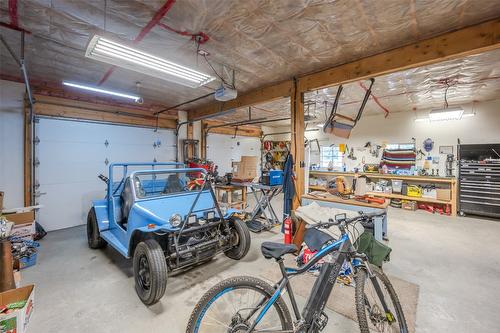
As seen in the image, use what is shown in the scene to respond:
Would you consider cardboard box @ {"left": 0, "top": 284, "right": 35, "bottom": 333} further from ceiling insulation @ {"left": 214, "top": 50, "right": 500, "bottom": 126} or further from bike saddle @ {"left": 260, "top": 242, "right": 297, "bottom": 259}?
ceiling insulation @ {"left": 214, "top": 50, "right": 500, "bottom": 126}

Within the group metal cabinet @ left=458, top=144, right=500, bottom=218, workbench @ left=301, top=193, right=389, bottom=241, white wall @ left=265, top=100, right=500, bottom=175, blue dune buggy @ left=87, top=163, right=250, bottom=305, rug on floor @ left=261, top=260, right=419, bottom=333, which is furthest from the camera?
white wall @ left=265, top=100, right=500, bottom=175

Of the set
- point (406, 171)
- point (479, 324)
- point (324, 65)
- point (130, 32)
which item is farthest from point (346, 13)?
point (406, 171)

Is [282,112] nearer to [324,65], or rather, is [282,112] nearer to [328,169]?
[328,169]

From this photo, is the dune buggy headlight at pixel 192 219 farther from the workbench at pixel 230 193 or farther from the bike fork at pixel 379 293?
the workbench at pixel 230 193

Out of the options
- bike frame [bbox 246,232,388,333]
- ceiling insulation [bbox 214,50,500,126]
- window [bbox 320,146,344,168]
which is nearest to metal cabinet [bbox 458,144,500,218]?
ceiling insulation [bbox 214,50,500,126]

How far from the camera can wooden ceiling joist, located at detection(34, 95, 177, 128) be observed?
A: 4281 millimetres

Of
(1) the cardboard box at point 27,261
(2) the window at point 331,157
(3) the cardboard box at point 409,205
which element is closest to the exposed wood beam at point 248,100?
(1) the cardboard box at point 27,261

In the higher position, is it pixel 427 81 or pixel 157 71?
pixel 427 81

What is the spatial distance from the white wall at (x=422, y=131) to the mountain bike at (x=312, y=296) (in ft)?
20.4

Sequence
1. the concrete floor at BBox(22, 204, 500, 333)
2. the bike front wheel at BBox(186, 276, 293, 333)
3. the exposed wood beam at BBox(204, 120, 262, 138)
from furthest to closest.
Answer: the exposed wood beam at BBox(204, 120, 262, 138) → the concrete floor at BBox(22, 204, 500, 333) → the bike front wheel at BBox(186, 276, 293, 333)

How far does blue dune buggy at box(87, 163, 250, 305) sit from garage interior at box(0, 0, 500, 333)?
0.02 metres

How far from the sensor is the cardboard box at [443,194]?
562 centimetres

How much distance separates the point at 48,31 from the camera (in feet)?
8.04

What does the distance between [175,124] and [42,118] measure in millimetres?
2852
